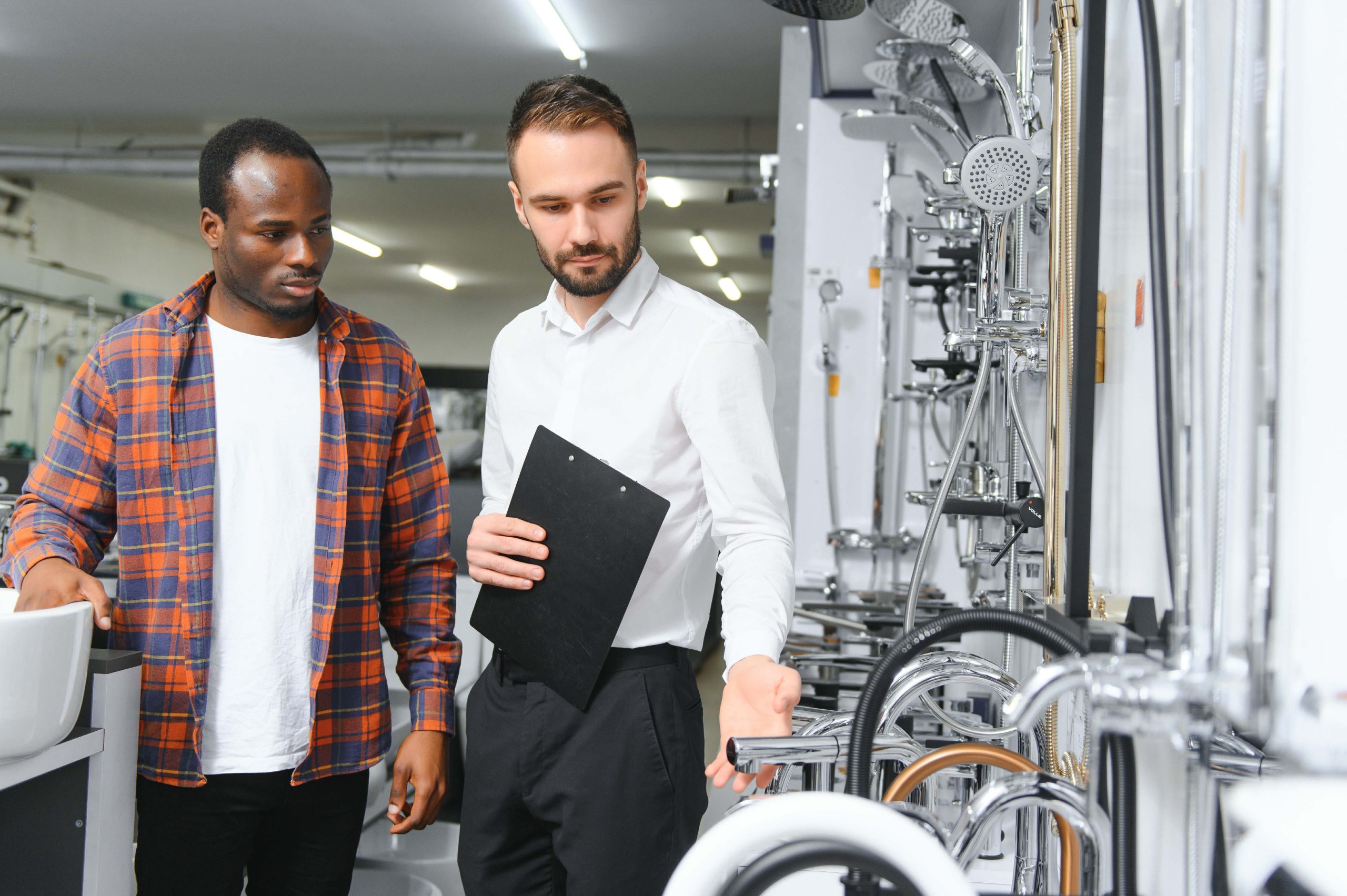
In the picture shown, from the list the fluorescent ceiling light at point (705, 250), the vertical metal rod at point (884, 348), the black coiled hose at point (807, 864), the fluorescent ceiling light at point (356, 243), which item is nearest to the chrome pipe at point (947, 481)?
the black coiled hose at point (807, 864)

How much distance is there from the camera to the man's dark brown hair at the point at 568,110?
1.10 meters

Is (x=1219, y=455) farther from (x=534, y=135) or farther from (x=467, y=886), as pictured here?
(x=467, y=886)

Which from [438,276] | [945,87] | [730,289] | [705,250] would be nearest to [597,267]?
[945,87]

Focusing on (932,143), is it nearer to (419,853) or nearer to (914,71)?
(914,71)

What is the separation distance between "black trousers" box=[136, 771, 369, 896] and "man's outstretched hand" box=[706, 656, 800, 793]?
0.72 meters

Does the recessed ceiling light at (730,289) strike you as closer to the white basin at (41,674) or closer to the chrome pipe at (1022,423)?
the chrome pipe at (1022,423)

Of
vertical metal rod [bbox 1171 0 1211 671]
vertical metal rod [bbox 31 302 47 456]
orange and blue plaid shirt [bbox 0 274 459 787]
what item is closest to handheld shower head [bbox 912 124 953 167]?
orange and blue plaid shirt [bbox 0 274 459 787]

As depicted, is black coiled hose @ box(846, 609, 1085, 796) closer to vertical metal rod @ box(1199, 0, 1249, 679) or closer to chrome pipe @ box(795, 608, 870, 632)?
vertical metal rod @ box(1199, 0, 1249, 679)

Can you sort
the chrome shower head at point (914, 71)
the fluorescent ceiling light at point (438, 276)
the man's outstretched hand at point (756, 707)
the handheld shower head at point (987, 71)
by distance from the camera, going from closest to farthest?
the man's outstretched hand at point (756, 707), the handheld shower head at point (987, 71), the chrome shower head at point (914, 71), the fluorescent ceiling light at point (438, 276)

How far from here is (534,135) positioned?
1.11 m

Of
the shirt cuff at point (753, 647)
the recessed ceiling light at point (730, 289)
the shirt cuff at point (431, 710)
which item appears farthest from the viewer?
the recessed ceiling light at point (730, 289)

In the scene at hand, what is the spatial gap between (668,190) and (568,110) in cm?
613

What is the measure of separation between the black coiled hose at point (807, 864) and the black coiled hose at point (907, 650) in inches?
2.8

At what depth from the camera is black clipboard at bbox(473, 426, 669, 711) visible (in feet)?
3.48
